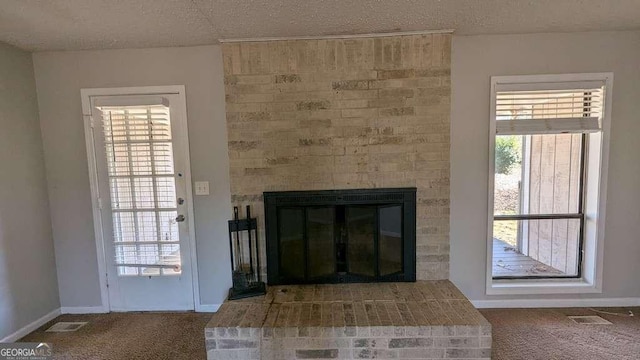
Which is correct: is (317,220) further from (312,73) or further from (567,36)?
(567,36)

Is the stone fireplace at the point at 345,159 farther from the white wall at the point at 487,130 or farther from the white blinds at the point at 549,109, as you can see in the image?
the white blinds at the point at 549,109

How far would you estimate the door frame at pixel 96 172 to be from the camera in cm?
271

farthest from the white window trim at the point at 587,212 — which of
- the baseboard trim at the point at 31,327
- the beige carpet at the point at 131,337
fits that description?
the baseboard trim at the point at 31,327

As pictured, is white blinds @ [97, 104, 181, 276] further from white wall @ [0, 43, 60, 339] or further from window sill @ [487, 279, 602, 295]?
window sill @ [487, 279, 602, 295]

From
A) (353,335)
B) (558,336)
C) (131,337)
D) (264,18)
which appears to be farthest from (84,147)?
(558,336)

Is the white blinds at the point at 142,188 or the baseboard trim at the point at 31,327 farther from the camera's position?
the white blinds at the point at 142,188

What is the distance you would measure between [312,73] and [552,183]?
246 centimetres

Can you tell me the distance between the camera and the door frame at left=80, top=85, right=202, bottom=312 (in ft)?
8.90

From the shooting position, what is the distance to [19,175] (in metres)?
2.59

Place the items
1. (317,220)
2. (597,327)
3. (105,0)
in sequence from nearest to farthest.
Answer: (105,0)
(597,327)
(317,220)

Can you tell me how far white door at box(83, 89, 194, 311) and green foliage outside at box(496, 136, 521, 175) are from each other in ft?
9.27

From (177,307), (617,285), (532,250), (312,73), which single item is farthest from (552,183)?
(177,307)

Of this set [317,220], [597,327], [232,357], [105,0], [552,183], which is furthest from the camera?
[552,183]

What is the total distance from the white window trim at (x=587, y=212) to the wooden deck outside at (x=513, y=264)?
8 cm
